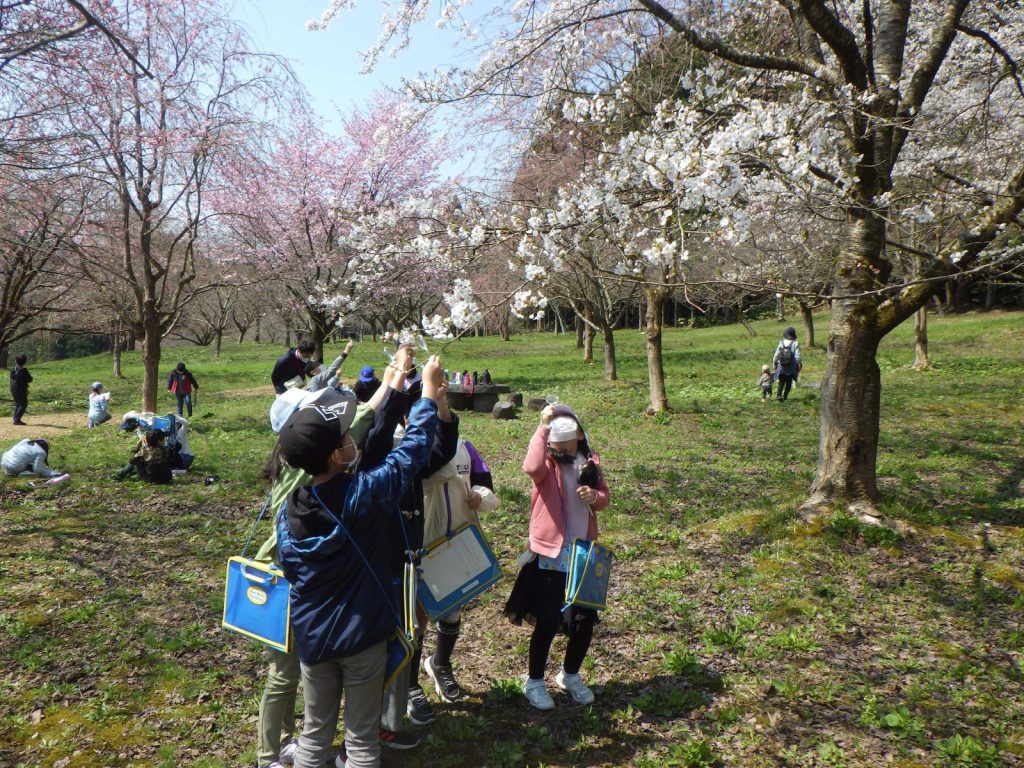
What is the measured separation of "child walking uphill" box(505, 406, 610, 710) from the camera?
11.0 feet

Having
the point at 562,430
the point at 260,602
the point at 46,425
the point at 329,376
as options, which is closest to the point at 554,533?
the point at 562,430

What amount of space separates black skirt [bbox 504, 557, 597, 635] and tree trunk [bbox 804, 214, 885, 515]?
11.1ft

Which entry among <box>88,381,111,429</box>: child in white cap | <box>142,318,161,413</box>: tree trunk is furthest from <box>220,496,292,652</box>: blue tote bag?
<box>88,381,111,429</box>: child in white cap

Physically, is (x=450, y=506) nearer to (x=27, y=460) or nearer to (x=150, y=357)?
(x=27, y=460)

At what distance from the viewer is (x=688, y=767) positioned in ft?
9.99

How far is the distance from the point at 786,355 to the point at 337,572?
1263cm

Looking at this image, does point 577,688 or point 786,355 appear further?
point 786,355

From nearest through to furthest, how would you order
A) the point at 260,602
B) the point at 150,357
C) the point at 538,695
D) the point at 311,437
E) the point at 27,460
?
the point at 311,437 → the point at 260,602 → the point at 538,695 → the point at 27,460 → the point at 150,357

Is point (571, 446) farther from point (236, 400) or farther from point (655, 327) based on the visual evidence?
point (236, 400)

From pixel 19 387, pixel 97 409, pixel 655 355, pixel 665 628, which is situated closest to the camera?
pixel 665 628

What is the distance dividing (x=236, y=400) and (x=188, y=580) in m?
14.6

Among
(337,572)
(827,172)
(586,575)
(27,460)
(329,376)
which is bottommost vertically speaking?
(27,460)

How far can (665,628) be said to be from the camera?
4410 mm

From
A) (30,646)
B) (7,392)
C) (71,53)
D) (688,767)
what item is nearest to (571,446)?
(688,767)
